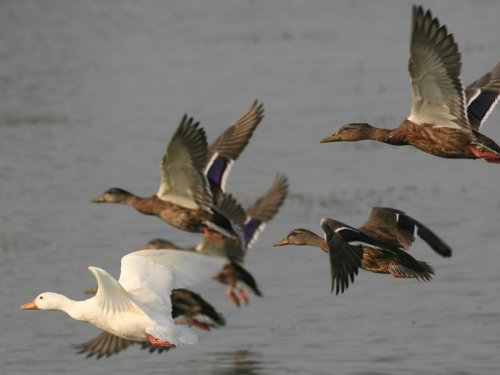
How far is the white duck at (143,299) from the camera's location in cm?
1218

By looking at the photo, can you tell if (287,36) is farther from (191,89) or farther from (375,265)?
(375,265)

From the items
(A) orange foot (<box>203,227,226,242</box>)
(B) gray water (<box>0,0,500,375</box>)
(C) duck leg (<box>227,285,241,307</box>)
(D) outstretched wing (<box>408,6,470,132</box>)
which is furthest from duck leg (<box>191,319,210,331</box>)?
(D) outstretched wing (<box>408,6,470,132</box>)

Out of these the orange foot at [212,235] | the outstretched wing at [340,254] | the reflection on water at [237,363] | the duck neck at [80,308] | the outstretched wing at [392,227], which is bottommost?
the reflection on water at [237,363]

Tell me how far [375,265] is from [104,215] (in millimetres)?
7726

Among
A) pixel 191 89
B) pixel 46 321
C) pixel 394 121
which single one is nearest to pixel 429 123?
pixel 46 321

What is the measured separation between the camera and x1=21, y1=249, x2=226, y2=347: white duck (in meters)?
12.2

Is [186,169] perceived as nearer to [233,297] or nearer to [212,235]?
[212,235]

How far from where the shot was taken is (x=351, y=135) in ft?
45.6

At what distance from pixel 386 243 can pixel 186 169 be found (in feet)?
9.82

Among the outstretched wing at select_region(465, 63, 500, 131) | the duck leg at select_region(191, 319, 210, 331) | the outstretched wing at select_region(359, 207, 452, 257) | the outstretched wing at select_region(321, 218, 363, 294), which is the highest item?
the outstretched wing at select_region(465, 63, 500, 131)

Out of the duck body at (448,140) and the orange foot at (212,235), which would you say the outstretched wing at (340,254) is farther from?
the orange foot at (212,235)

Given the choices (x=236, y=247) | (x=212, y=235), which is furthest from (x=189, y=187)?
(x=236, y=247)

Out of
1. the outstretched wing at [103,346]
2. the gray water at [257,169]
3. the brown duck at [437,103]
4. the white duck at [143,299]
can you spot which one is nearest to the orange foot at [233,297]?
the gray water at [257,169]

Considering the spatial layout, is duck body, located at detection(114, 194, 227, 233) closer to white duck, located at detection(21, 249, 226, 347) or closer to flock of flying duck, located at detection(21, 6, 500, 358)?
flock of flying duck, located at detection(21, 6, 500, 358)
